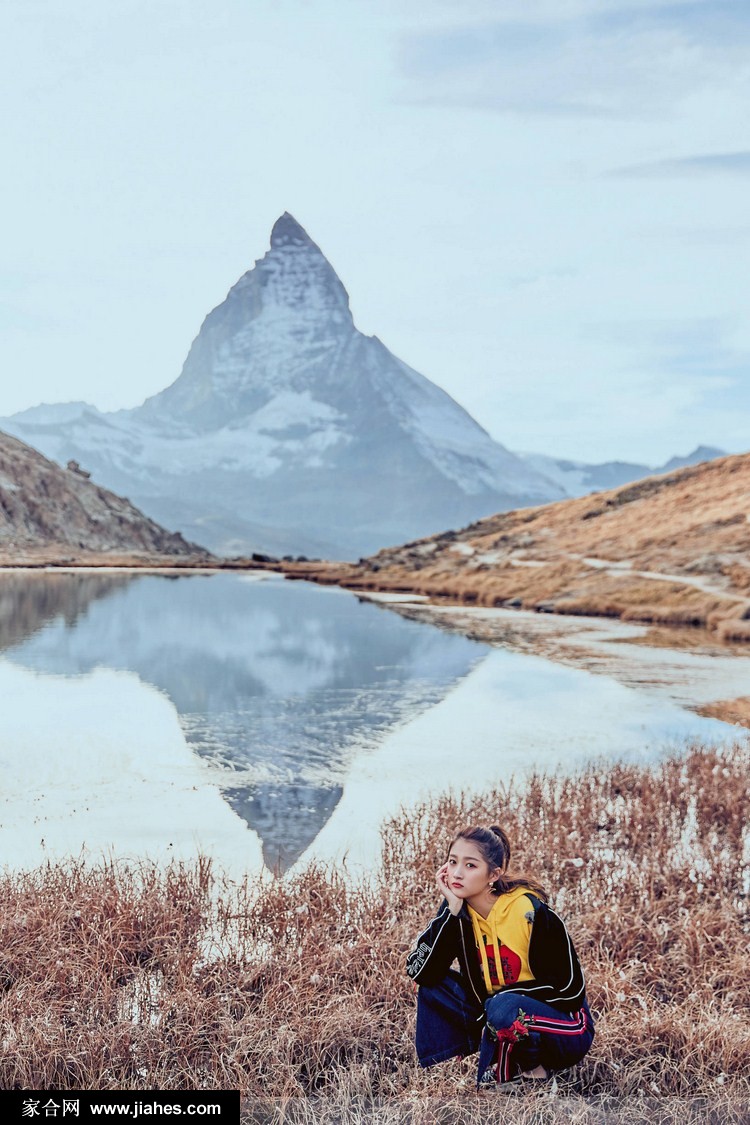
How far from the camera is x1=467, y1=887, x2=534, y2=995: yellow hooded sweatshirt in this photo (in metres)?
5.17

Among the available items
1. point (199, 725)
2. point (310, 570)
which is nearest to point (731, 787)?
point (199, 725)

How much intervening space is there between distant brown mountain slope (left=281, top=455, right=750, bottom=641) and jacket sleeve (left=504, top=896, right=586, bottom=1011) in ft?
110

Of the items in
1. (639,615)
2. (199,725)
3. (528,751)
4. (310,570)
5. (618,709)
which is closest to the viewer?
(528,751)

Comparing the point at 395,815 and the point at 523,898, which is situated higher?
the point at 523,898

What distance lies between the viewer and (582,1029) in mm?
5328

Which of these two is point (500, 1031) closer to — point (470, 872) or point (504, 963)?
point (504, 963)

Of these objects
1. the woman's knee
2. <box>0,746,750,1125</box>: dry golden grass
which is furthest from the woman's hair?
<box>0,746,750,1125</box>: dry golden grass

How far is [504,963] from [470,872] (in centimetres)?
59

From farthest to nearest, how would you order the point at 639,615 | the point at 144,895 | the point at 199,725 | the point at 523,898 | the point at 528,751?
1. the point at 639,615
2. the point at 199,725
3. the point at 528,751
4. the point at 144,895
5. the point at 523,898

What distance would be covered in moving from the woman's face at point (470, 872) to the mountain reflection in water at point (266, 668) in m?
5.20

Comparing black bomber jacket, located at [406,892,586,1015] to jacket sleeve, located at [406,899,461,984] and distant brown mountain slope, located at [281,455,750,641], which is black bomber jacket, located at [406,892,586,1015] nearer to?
jacket sleeve, located at [406,899,461,984]

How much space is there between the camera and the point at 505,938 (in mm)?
5219

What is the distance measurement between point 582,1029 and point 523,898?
2.87ft

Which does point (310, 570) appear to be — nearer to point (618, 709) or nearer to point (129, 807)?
point (618, 709)
